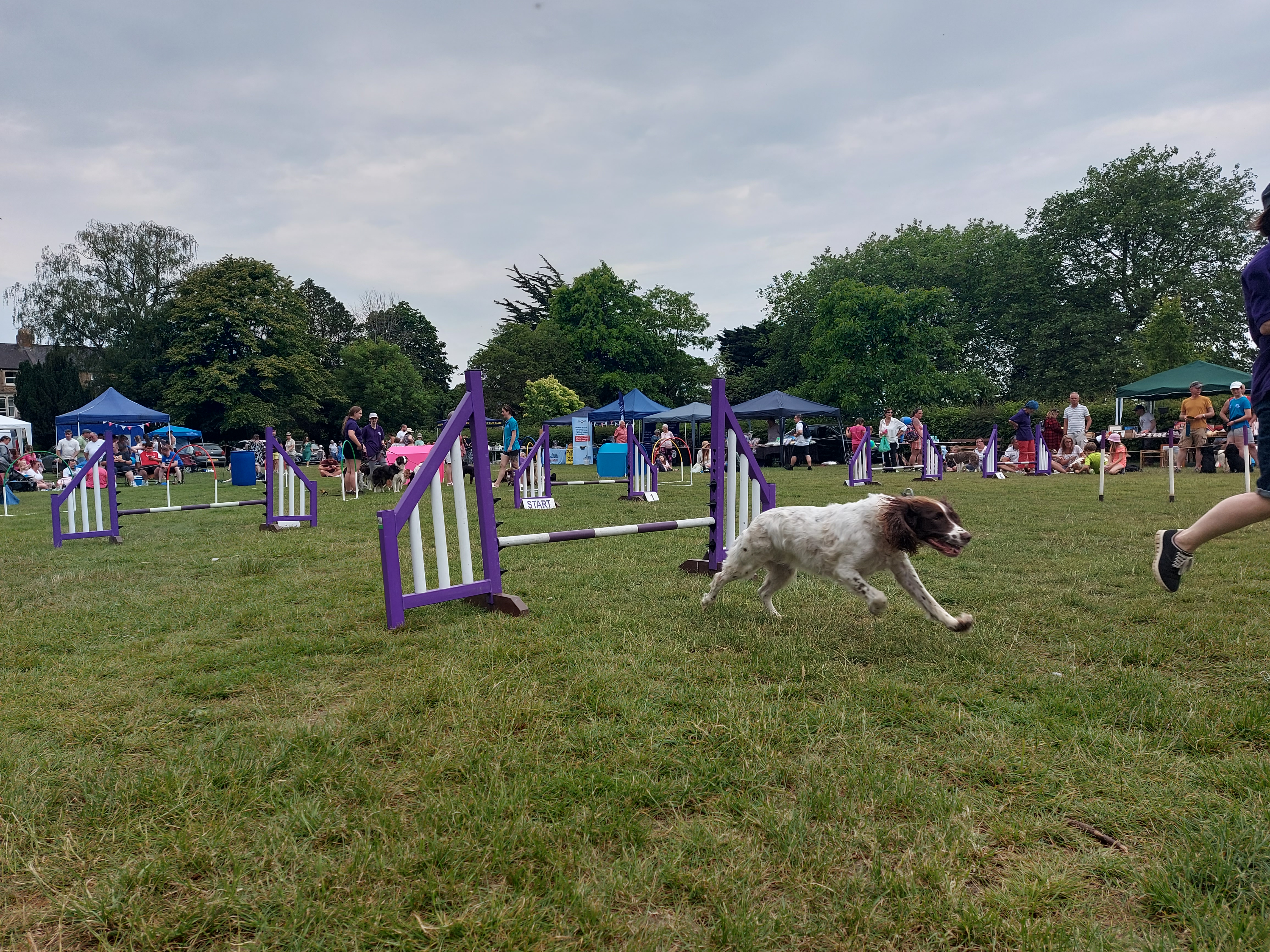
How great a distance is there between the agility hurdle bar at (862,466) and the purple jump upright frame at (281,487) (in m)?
10.6

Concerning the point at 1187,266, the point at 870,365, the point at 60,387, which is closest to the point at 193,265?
the point at 60,387

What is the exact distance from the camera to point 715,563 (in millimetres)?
5684

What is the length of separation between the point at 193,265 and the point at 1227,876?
54163 millimetres


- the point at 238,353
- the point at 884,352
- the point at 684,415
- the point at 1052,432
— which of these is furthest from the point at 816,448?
the point at 238,353

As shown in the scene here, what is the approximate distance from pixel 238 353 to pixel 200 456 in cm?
1293

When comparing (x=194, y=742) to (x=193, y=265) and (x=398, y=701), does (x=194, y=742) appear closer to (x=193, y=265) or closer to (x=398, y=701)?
(x=398, y=701)

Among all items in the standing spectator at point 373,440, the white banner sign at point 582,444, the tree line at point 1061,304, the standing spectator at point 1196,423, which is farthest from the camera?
the tree line at point 1061,304

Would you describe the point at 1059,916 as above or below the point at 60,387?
below

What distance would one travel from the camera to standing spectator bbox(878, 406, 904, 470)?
2164 cm

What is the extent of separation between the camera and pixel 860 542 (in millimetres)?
3936

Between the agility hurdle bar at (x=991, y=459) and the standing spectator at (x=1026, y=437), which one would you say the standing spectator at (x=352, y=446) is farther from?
the standing spectator at (x=1026, y=437)

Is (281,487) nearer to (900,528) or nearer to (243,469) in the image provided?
(900,528)

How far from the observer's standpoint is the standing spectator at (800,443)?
25.3 m

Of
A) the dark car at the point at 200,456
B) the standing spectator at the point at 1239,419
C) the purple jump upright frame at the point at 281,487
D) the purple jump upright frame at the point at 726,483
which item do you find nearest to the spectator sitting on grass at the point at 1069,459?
the standing spectator at the point at 1239,419
